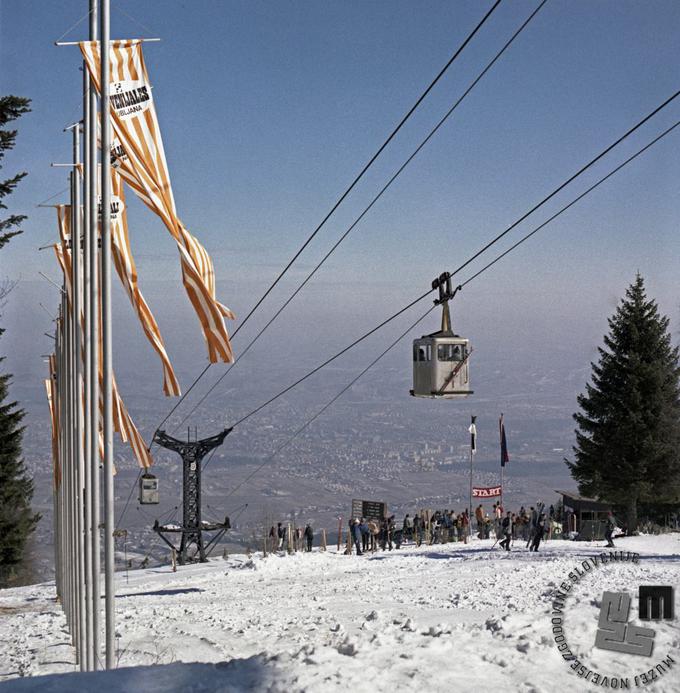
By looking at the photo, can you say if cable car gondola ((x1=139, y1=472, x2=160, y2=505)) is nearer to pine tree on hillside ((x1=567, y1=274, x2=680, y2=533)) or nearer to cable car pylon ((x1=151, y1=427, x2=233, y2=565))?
cable car pylon ((x1=151, y1=427, x2=233, y2=565))

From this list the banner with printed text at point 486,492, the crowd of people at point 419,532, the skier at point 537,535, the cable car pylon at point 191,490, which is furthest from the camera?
the banner with printed text at point 486,492

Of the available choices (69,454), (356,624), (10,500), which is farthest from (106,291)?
(10,500)

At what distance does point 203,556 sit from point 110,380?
23.9 m

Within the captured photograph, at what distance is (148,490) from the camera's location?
1289 inches

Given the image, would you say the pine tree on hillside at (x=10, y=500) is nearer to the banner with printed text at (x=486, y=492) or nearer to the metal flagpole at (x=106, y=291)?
the banner with printed text at (x=486, y=492)

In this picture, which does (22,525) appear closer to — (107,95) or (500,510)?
(500,510)

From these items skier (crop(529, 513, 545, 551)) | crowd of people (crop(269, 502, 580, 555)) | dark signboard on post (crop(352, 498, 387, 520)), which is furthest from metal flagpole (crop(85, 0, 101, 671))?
dark signboard on post (crop(352, 498, 387, 520))

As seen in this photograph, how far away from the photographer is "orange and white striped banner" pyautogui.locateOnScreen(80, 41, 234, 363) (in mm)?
12859

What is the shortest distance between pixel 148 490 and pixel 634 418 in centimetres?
2391

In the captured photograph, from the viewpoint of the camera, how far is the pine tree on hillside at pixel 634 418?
44625 millimetres

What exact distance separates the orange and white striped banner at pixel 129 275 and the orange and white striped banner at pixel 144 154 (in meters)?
1.40

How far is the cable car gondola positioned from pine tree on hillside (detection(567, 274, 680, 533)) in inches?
880

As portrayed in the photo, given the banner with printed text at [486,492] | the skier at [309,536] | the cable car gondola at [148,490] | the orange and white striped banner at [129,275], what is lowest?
the skier at [309,536]

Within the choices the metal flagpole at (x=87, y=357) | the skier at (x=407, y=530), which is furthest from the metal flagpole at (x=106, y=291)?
the skier at (x=407, y=530)
